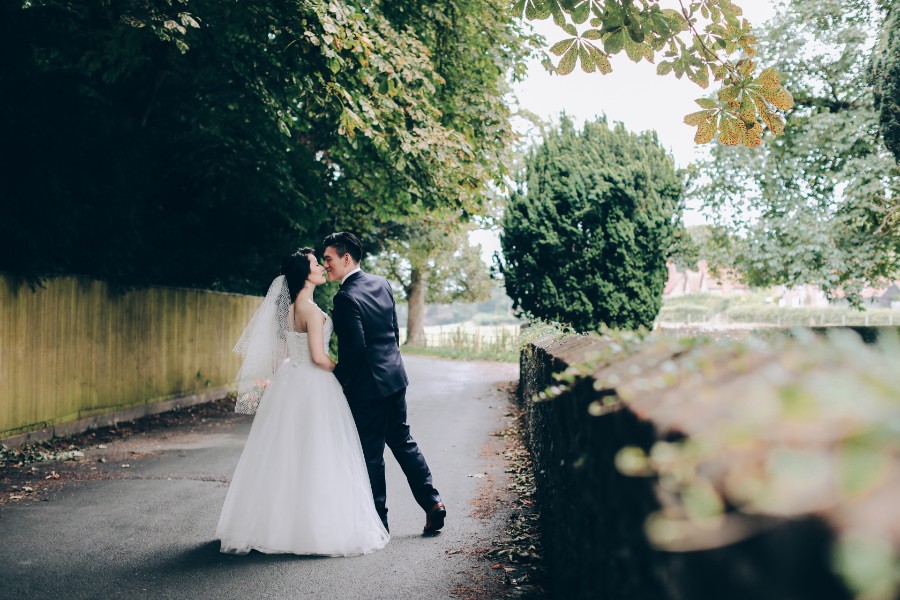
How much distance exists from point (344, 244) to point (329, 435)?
1.52 m

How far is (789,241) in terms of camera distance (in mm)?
26359

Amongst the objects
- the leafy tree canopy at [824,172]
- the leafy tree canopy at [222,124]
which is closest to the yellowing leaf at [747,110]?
the leafy tree canopy at [222,124]

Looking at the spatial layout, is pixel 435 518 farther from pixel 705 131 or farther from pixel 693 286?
pixel 693 286

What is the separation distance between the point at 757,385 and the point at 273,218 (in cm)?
1387

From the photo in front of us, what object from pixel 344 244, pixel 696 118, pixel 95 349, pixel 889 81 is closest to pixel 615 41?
pixel 696 118

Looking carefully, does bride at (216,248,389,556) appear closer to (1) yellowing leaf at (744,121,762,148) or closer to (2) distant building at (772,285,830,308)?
(1) yellowing leaf at (744,121,762,148)

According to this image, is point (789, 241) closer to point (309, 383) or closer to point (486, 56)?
point (486, 56)

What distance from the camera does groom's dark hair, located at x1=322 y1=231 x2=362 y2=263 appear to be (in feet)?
19.4

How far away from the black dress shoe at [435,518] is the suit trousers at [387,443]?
0.04 meters

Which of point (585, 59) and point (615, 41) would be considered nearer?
point (615, 41)

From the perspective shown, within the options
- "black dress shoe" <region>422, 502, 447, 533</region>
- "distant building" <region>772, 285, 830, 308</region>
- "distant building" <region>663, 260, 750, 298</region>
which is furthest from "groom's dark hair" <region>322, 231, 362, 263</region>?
"distant building" <region>663, 260, 750, 298</region>

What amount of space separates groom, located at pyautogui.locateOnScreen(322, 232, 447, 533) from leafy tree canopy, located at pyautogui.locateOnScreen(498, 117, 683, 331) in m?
11.5

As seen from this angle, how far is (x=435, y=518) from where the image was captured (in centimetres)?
590

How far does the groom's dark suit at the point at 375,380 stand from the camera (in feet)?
19.0
